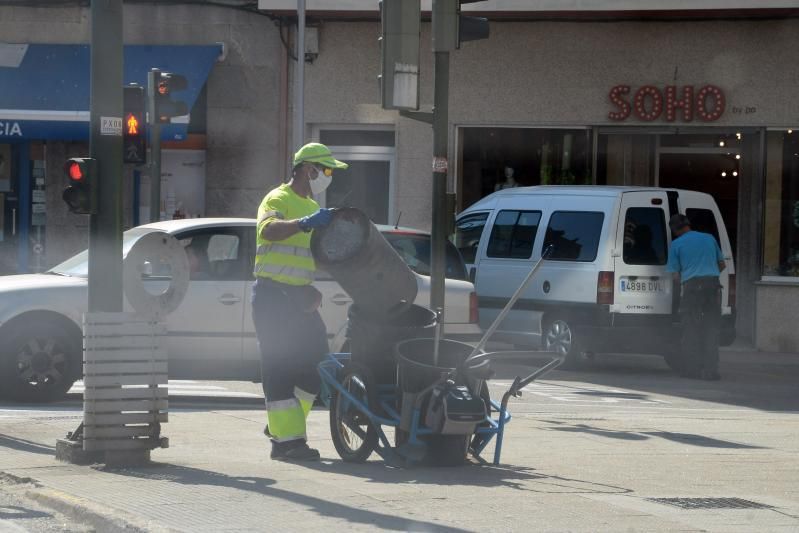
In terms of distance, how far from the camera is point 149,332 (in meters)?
8.49

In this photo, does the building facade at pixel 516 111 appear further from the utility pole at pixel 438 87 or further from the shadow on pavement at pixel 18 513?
the shadow on pavement at pixel 18 513

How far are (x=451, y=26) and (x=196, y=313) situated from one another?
137 inches

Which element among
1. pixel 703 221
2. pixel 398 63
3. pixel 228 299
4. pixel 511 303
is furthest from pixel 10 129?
pixel 511 303

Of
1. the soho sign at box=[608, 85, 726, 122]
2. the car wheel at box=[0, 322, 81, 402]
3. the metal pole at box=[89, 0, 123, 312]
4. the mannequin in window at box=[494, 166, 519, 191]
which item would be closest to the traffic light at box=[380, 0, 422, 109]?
the car wheel at box=[0, 322, 81, 402]

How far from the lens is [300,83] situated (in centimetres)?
2000

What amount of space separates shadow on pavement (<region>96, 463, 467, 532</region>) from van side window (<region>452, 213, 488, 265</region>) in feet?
30.1

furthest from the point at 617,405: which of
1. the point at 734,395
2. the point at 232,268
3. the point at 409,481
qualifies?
the point at 409,481

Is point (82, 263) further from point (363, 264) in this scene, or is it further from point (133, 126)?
point (363, 264)

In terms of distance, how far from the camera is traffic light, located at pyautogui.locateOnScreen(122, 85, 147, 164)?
956cm

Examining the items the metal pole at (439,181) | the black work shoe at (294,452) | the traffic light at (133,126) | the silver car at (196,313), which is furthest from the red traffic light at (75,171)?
the metal pole at (439,181)

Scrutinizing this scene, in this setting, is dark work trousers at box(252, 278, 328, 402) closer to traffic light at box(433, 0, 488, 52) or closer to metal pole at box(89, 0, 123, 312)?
metal pole at box(89, 0, 123, 312)

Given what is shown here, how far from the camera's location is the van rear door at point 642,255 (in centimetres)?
1554

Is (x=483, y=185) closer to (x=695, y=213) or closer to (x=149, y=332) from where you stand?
(x=695, y=213)

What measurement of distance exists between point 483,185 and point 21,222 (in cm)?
667
